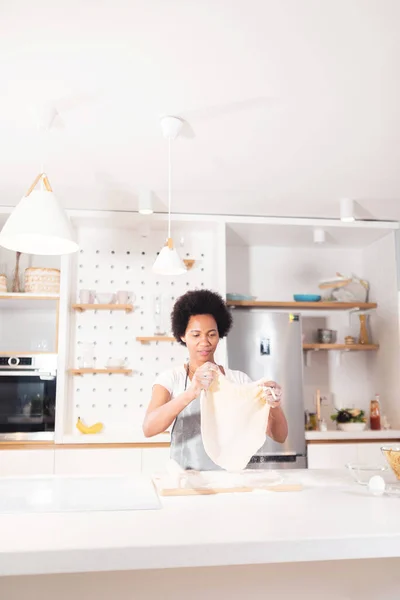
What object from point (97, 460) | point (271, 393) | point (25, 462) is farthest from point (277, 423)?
point (25, 462)

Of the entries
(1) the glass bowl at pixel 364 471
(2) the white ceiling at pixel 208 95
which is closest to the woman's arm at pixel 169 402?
(1) the glass bowl at pixel 364 471

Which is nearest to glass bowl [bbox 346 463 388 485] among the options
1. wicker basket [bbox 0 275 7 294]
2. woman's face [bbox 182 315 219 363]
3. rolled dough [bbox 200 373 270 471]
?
rolled dough [bbox 200 373 270 471]

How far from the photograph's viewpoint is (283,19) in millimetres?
2002

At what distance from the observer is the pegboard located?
4.25m

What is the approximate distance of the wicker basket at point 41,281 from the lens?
4117 mm

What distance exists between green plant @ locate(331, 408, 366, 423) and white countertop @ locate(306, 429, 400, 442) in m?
0.14

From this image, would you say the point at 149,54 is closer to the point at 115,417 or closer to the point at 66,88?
the point at 66,88

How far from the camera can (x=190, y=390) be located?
1985 mm

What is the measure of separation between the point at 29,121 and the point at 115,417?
2.32m

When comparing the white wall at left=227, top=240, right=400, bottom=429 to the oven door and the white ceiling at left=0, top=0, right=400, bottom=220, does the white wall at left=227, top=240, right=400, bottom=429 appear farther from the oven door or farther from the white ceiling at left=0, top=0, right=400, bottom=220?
the oven door

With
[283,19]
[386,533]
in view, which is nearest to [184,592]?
[386,533]

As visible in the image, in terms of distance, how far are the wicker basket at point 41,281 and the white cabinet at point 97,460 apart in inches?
45.3

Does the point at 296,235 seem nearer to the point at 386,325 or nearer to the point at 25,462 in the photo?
the point at 386,325

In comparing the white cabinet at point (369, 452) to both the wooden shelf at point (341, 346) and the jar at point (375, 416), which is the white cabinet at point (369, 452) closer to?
the jar at point (375, 416)
